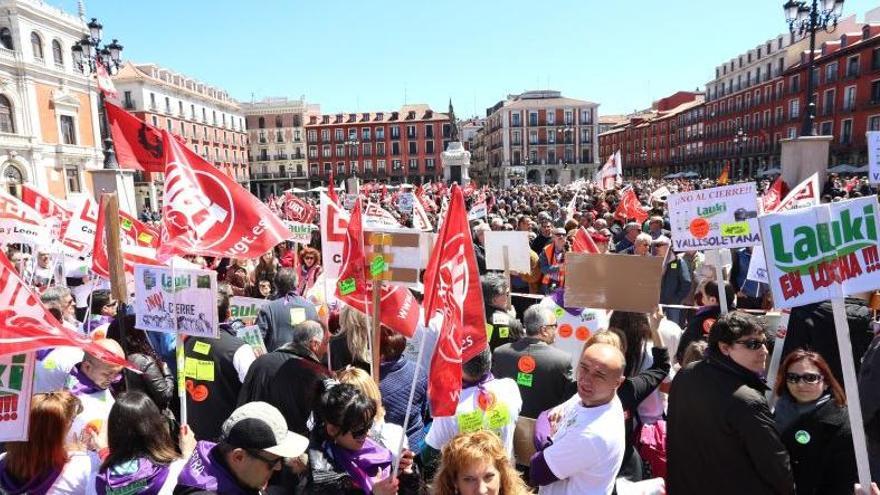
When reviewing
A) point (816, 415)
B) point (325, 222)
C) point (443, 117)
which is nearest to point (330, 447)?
point (816, 415)

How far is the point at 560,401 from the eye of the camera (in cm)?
317

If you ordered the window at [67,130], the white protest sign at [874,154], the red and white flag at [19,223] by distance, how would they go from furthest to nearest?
the window at [67,130] → the white protest sign at [874,154] → the red and white flag at [19,223]

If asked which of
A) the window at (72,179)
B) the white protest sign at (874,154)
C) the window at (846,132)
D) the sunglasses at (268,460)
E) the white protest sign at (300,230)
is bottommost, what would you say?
the sunglasses at (268,460)

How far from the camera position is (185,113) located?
186 feet

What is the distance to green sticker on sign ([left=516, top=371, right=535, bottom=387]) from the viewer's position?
319 centimetres

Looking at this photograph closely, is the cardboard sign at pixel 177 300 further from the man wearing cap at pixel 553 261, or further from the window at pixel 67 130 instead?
the window at pixel 67 130

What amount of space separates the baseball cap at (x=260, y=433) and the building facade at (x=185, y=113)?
43783 mm

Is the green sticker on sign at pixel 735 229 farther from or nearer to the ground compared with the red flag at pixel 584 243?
farther from the ground

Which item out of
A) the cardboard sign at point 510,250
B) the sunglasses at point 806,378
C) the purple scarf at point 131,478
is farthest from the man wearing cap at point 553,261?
the purple scarf at point 131,478

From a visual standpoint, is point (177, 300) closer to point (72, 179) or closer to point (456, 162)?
point (456, 162)

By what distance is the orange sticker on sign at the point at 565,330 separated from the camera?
438 cm

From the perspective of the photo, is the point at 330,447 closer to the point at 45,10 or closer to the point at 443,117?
the point at 45,10

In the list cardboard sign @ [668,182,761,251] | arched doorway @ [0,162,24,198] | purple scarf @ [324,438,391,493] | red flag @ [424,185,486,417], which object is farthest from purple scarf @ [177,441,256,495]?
arched doorway @ [0,162,24,198]

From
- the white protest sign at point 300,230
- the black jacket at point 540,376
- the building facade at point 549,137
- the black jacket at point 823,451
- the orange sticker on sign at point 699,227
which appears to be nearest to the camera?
the black jacket at point 823,451
